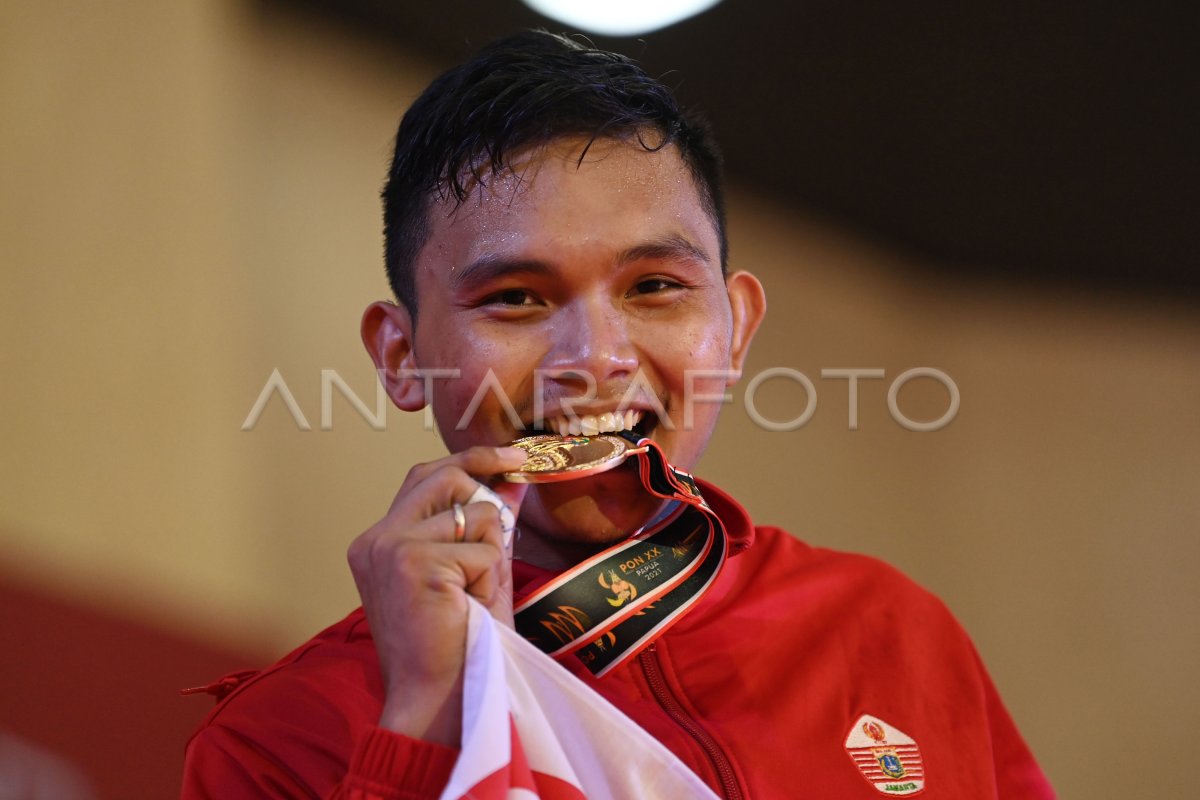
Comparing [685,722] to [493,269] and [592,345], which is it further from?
[493,269]

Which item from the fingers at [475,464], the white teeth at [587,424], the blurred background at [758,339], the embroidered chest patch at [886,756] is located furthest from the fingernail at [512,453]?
the blurred background at [758,339]

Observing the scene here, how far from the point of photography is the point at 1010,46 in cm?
276

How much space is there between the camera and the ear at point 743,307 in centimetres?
145

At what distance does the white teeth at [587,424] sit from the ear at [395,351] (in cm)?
21

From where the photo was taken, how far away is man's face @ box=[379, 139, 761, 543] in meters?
1.14

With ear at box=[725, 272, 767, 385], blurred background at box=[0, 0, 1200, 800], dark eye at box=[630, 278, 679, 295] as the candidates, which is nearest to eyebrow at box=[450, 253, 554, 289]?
dark eye at box=[630, 278, 679, 295]

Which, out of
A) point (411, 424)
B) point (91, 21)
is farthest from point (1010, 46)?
point (91, 21)

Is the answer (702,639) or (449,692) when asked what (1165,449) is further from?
(449,692)

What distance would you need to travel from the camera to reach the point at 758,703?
46.7 inches

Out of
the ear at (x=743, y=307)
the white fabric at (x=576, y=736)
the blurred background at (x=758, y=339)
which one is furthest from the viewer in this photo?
the blurred background at (x=758, y=339)

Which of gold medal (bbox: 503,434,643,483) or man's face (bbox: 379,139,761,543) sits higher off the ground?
man's face (bbox: 379,139,761,543)

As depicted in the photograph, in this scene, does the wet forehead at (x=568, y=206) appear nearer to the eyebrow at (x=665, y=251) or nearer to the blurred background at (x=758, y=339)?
the eyebrow at (x=665, y=251)

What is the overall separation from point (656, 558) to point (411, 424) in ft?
4.82

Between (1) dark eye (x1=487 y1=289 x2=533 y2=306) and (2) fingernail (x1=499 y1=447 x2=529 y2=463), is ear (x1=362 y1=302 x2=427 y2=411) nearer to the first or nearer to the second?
(1) dark eye (x1=487 y1=289 x2=533 y2=306)
